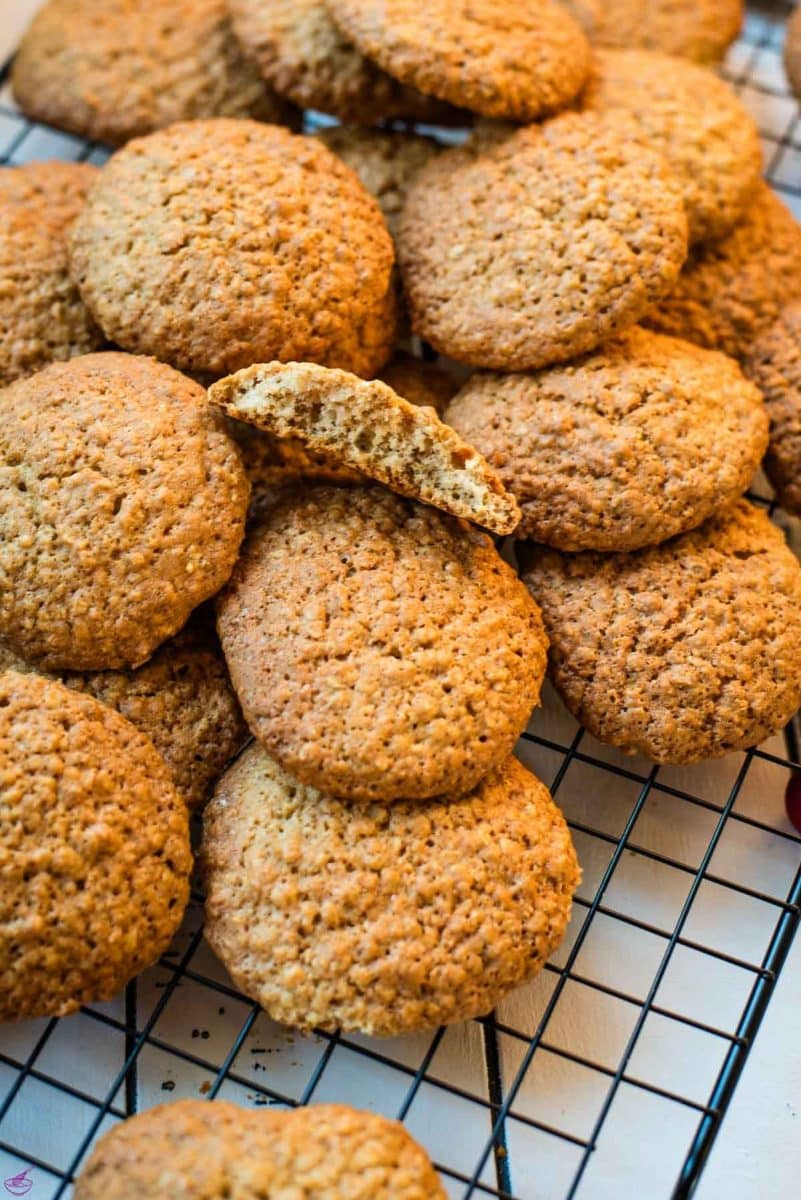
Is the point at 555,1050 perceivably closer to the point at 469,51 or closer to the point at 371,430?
the point at 371,430

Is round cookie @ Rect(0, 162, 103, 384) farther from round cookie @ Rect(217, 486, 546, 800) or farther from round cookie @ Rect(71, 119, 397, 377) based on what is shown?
round cookie @ Rect(217, 486, 546, 800)

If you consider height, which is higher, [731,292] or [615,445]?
[731,292]

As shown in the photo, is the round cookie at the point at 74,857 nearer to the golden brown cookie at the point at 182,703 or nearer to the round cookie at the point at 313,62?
the golden brown cookie at the point at 182,703

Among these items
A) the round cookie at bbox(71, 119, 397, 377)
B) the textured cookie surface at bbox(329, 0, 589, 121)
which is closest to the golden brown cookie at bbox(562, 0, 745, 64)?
the textured cookie surface at bbox(329, 0, 589, 121)

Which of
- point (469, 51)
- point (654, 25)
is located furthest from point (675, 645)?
point (654, 25)

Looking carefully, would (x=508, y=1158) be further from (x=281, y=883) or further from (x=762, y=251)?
(x=762, y=251)

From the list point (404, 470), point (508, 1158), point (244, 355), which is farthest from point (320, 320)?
point (508, 1158)

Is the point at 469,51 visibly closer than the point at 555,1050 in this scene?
No

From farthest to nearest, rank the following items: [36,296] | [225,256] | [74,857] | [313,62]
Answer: [313,62] → [36,296] → [225,256] → [74,857]
